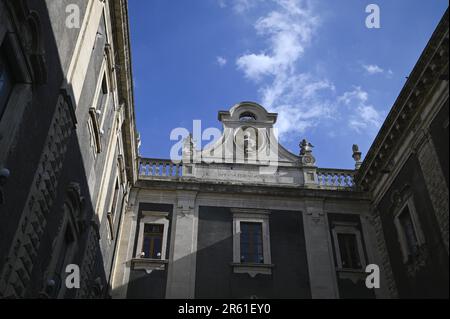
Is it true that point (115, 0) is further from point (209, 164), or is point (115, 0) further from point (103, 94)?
point (209, 164)

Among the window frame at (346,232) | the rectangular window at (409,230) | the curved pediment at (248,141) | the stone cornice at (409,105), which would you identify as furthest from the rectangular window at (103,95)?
the window frame at (346,232)

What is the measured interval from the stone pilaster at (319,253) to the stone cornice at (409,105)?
7.13ft

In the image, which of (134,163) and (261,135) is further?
(261,135)

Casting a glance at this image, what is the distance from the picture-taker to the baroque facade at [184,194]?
8.11m

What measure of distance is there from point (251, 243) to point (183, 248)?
269 centimetres

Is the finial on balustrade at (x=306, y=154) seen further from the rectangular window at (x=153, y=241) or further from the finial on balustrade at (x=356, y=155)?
the rectangular window at (x=153, y=241)

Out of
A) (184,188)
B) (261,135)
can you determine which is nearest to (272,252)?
(184,188)

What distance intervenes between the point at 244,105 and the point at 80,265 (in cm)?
1238

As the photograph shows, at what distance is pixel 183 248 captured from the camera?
17781 mm

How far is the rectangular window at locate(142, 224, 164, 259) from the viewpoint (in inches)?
705

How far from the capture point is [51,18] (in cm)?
880

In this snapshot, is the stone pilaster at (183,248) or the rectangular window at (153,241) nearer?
the stone pilaster at (183,248)

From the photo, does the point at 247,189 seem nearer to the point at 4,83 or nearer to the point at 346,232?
the point at 346,232

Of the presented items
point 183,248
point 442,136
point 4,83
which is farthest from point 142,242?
point 4,83
